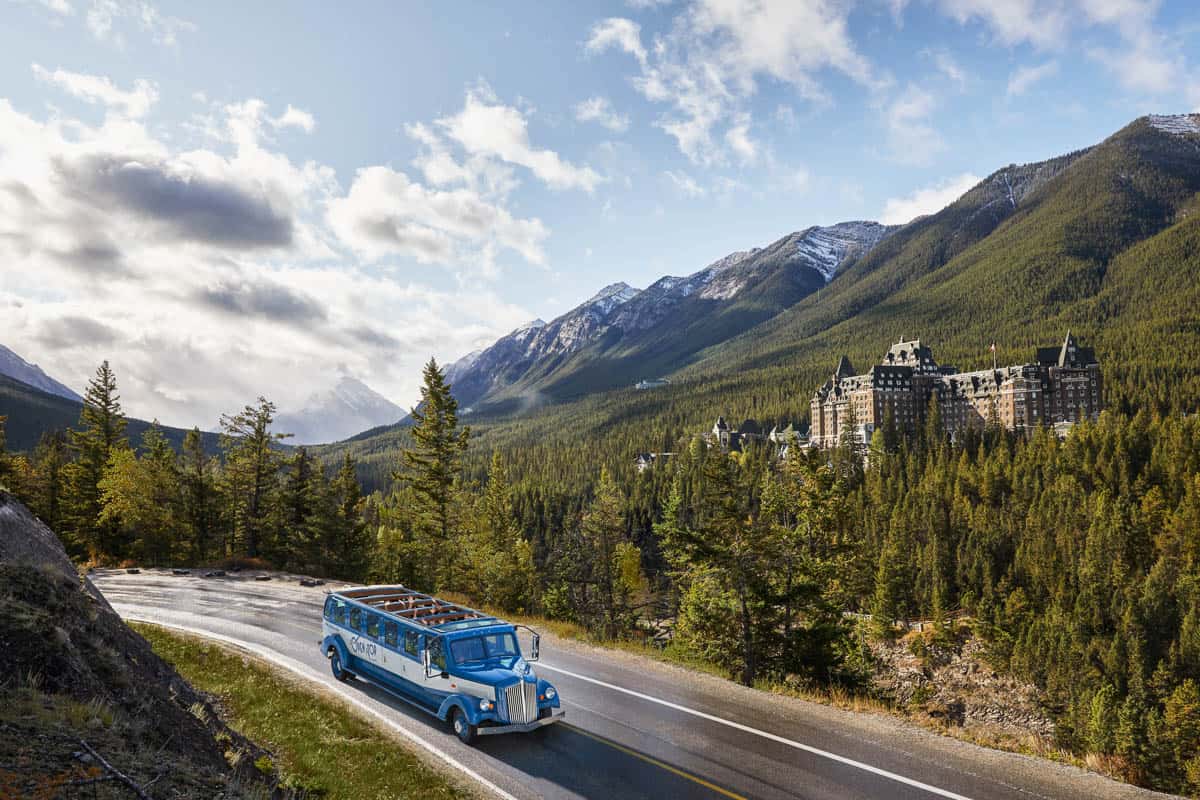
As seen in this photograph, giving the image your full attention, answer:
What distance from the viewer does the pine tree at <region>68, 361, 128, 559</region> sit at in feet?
177

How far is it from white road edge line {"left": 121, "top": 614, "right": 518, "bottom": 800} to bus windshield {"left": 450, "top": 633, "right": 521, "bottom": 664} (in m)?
2.10

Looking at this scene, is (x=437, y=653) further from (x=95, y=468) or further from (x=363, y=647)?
(x=95, y=468)

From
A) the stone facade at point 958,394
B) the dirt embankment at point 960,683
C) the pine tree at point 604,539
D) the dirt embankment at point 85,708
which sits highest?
the stone facade at point 958,394

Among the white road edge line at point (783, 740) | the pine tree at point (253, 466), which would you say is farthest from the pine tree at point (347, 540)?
the white road edge line at point (783, 740)

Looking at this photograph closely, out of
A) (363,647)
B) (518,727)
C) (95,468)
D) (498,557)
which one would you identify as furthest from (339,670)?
(95,468)

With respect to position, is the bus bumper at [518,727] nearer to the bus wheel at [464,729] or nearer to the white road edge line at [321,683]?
the bus wheel at [464,729]

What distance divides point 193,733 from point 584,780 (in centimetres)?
758

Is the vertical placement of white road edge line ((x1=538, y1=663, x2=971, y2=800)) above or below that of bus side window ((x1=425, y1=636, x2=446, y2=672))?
below

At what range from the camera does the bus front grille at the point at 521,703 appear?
15367 mm

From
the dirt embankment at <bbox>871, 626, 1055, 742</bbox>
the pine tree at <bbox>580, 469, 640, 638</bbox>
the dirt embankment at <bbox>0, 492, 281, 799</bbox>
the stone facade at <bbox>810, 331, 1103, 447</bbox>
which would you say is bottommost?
the dirt embankment at <bbox>871, 626, 1055, 742</bbox>

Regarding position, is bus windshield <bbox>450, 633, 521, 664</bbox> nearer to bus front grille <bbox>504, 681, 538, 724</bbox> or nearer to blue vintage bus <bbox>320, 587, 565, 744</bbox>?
blue vintage bus <bbox>320, 587, 565, 744</bbox>

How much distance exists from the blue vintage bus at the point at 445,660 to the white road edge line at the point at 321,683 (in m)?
0.71

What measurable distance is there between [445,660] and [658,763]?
19.2 ft

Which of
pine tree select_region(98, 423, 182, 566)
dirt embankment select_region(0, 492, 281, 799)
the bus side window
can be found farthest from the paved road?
pine tree select_region(98, 423, 182, 566)
